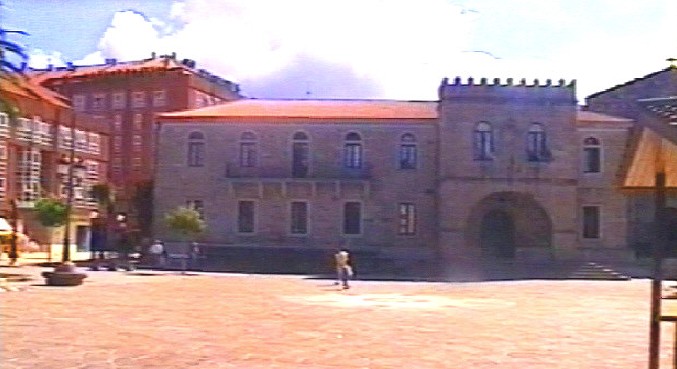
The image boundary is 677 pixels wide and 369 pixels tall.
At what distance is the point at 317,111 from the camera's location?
40562mm

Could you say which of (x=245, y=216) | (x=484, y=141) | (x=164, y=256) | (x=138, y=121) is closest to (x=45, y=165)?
(x=138, y=121)

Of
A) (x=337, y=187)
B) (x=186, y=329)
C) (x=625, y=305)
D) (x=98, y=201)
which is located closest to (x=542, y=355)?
(x=186, y=329)

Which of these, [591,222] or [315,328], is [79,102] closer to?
[591,222]

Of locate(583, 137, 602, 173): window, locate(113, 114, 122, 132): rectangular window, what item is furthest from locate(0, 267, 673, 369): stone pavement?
locate(113, 114, 122, 132): rectangular window

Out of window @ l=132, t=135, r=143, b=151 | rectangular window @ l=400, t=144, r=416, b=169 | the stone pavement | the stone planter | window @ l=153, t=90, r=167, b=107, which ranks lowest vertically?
the stone pavement

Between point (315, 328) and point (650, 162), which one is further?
point (315, 328)

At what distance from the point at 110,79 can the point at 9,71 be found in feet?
192

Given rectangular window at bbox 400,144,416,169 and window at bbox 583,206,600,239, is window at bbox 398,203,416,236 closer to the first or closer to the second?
rectangular window at bbox 400,144,416,169

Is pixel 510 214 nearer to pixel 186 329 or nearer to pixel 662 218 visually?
pixel 186 329

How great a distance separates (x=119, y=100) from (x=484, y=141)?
3235 cm

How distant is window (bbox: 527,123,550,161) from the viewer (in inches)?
1481

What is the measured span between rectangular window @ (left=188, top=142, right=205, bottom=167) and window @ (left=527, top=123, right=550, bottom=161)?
13.8 metres

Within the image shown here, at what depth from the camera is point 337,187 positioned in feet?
127

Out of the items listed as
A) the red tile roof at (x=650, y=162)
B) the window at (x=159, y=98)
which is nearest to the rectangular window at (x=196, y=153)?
the window at (x=159, y=98)
